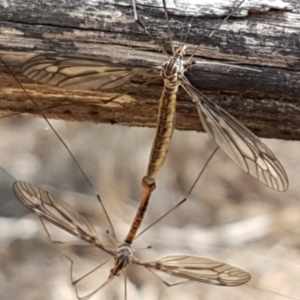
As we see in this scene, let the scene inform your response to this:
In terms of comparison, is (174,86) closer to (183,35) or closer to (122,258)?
(183,35)

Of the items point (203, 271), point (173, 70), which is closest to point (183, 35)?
point (173, 70)

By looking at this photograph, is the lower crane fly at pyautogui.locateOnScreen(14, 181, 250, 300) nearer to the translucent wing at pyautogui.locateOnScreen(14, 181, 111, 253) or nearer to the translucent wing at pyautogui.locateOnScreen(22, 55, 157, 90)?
the translucent wing at pyautogui.locateOnScreen(14, 181, 111, 253)

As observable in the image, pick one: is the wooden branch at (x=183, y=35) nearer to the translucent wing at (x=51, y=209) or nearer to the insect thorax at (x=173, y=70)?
the insect thorax at (x=173, y=70)

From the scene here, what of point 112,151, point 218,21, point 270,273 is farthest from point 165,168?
point 218,21

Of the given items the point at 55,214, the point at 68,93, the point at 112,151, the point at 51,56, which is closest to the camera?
the point at 51,56

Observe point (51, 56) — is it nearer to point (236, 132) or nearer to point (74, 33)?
point (74, 33)

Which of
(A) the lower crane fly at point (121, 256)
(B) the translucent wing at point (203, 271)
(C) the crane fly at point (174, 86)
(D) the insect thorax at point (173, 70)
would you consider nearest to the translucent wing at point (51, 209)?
(A) the lower crane fly at point (121, 256)
